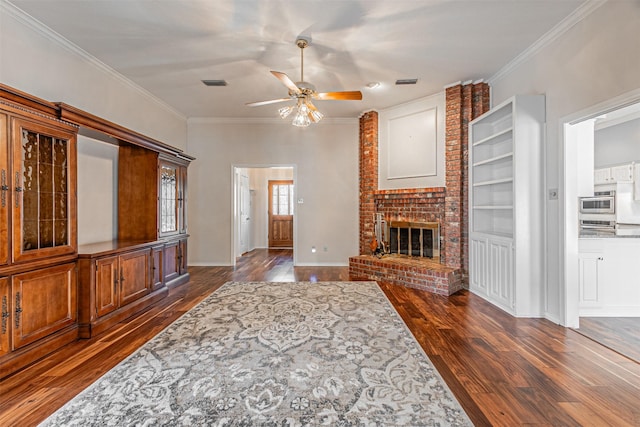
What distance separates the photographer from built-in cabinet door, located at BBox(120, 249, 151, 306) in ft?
11.0

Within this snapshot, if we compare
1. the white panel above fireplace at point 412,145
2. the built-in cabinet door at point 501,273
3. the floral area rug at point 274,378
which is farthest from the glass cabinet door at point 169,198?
the built-in cabinet door at point 501,273

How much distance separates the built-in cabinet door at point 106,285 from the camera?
9.83 feet

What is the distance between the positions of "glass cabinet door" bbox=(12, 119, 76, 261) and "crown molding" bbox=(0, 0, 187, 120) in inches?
51.5

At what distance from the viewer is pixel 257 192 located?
941 cm

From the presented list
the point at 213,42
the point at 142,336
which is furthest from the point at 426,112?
the point at 142,336

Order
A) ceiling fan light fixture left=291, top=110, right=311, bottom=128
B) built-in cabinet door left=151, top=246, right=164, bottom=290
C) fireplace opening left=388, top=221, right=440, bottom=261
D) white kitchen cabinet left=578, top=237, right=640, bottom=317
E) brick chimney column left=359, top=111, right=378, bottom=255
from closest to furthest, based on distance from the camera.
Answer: white kitchen cabinet left=578, top=237, right=640, bottom=317
ceiling fan light fixture left=291, top=110, right=311, bottom=128
built-in cabinet door left=151, top=246, right=164, bottom=290
fireplace opening left=388, top=221, right=440, bottom=261
brick chimney column left=359, top=111, right=378, bottom=255

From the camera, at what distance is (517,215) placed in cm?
342

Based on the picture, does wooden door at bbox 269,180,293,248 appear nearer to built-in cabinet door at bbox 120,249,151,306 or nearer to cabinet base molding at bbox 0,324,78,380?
built-in cabinet door at bbox 120,249,151,306

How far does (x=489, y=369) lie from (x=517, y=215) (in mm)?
1907

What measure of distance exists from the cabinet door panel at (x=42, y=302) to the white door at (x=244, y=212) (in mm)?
5048

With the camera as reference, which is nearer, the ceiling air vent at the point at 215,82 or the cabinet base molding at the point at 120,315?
the cabinet base molding at the point at 120,315

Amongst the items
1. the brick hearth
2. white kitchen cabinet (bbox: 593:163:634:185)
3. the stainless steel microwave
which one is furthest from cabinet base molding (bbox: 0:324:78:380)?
white kitchen cabinet (bbox: 593:163:634:185)

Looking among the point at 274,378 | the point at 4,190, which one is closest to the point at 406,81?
the point at 274,378

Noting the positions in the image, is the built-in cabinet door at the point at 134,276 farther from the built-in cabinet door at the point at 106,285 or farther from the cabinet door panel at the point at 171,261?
the cabinet door panel at the point at 171,261
